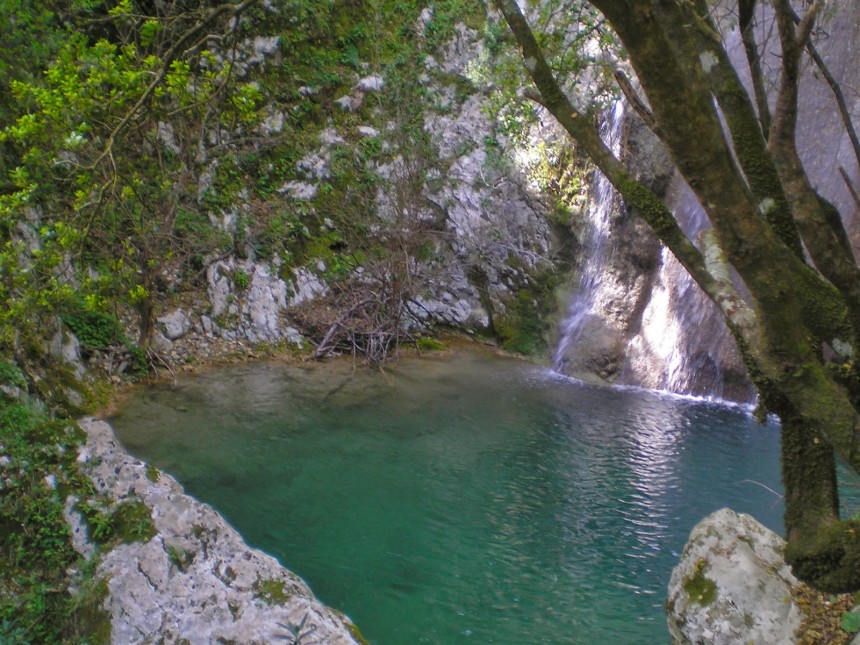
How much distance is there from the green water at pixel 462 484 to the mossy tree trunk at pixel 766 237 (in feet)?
5.89

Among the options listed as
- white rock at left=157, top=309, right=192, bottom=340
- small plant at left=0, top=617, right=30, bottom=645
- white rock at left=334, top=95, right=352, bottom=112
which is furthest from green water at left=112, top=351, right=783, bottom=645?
white rock at left=334, top=95, right=352, bottom=112

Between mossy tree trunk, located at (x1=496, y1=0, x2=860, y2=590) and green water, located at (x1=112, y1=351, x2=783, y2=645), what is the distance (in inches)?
70.7

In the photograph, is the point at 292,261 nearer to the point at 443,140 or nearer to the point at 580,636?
the point at 443,140

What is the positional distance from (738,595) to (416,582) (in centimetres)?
230

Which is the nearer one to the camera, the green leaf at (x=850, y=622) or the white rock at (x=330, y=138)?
the green leaf at (x=850, y=622)

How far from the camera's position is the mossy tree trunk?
2.34 metres

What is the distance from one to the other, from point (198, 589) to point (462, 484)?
380 centimetres

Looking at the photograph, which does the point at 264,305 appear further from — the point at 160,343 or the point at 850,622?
the point at 850,622

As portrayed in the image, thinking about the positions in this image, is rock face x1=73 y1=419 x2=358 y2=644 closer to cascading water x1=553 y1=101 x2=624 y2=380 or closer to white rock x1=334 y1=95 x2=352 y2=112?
cascading water x1=553 y1=101 x2=624 y2=380

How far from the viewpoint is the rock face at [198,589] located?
3182 millimetres

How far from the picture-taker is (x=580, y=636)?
4473 millimetres

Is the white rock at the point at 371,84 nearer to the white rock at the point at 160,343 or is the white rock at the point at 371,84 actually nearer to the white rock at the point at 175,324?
the white rock at the point at 175,324

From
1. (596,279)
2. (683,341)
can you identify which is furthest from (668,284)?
(596,279)

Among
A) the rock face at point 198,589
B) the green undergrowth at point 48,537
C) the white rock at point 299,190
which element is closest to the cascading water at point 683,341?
the white rock at point 299,190
